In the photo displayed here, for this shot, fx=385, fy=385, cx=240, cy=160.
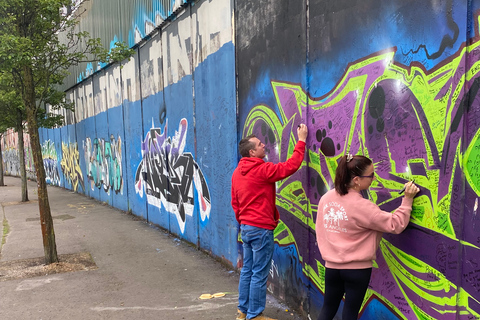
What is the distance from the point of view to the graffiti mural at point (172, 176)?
6875 millimetres

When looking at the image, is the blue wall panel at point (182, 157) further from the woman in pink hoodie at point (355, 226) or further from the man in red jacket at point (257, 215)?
the woman in pink hoodie at point (355, 226)

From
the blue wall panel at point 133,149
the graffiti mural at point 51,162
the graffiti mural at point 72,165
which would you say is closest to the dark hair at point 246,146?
the blue wall panel at point 133,149

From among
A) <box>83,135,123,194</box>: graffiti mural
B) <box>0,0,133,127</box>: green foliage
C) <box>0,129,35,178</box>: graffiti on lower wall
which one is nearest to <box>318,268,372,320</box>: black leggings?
<box>0,0,133,127</box>: green foliage

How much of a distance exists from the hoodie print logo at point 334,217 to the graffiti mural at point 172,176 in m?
3.74

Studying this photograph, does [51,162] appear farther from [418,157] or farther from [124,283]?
[418,157]

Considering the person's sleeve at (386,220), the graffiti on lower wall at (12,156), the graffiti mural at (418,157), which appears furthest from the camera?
the graffiti on lower wall at (12,156)

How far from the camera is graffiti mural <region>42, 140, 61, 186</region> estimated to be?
21.6m

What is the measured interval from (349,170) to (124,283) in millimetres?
3964

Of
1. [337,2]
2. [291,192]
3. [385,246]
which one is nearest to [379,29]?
[337,2]

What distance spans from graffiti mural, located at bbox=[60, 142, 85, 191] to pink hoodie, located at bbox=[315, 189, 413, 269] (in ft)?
52.0

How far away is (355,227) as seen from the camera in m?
2.67

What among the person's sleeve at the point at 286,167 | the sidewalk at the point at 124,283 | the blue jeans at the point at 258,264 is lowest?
the sidewalk at the point at 124,283

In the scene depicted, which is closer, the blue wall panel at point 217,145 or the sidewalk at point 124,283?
the sidewalk at point 124,283

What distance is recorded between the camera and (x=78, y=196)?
54.2 feet
